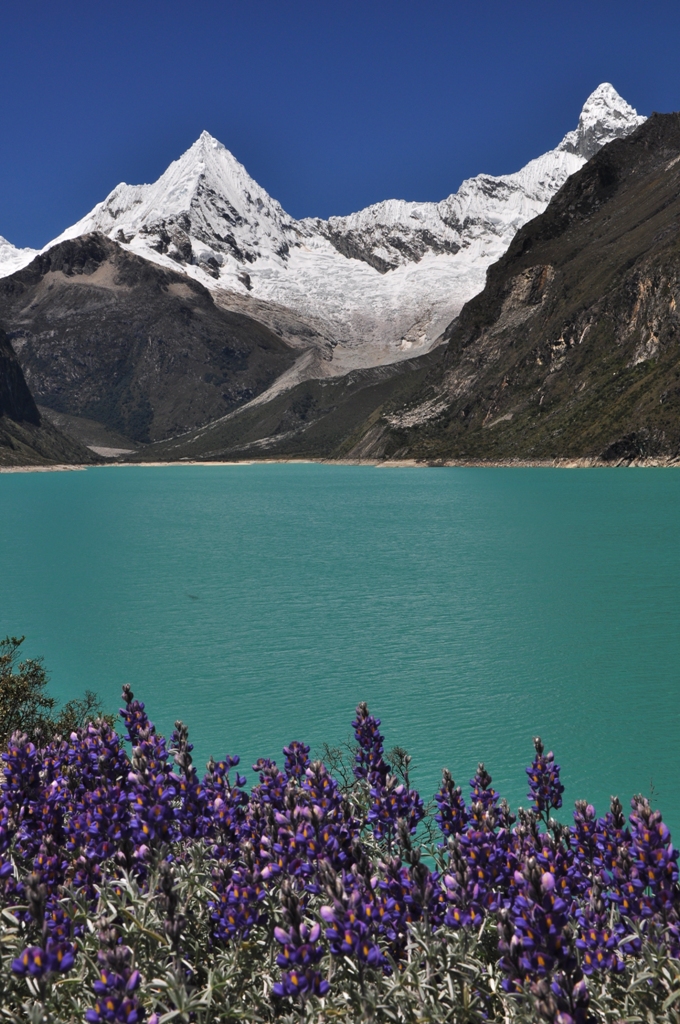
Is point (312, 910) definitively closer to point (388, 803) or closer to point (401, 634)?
point (388, 803)

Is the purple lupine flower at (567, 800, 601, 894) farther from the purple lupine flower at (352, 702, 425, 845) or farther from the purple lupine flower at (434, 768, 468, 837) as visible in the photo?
the purple lupine flower at (352, 702, 425, 845)

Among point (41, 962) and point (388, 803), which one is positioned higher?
point (388, 803)

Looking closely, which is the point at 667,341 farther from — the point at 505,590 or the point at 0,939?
the point at 0,939

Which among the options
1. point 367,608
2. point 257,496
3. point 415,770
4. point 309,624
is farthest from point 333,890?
point 257,496

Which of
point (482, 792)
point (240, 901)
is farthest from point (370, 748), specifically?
point (240, 901)

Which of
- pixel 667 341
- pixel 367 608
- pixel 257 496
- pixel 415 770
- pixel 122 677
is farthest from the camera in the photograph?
pixel 667 341
